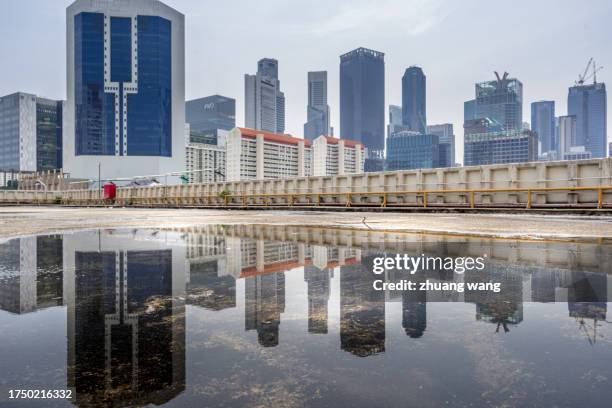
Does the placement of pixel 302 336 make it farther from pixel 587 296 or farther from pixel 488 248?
pixel 488 248

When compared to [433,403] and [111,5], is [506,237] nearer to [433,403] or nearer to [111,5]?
[433,403]

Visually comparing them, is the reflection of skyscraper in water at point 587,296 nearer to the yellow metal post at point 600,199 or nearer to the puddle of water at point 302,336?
the puddle of water at point 302,336

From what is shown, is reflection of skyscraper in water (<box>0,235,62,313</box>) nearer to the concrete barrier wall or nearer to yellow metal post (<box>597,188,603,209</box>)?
yellow metal post (<box>597,188,603,209</box>)

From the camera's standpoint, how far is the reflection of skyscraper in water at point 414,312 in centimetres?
281

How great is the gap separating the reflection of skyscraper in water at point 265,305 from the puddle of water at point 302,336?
0.02 metres

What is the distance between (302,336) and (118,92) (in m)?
158

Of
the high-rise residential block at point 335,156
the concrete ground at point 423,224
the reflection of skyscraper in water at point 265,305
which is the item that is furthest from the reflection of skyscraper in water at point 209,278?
the high-rise residential block at point 335,156

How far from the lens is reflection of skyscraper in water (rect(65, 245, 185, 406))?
197cm

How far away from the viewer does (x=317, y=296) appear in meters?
3.77

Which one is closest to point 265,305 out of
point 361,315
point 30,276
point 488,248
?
point 361,315

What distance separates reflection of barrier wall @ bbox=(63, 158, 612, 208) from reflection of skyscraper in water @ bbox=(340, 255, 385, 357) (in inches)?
693

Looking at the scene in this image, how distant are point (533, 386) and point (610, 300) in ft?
6.84

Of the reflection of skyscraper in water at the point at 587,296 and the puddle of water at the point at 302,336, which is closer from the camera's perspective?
the puddle of water at the point at 302,336

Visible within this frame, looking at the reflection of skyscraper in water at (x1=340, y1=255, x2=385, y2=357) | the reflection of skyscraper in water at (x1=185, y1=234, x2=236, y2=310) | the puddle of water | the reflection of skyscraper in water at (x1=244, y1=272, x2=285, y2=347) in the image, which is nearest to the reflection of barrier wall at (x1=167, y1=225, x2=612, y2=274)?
the puddle of water
